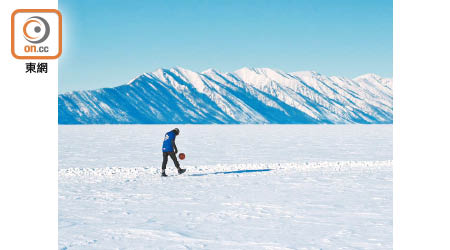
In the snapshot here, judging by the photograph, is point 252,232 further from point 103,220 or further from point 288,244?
point 103,220

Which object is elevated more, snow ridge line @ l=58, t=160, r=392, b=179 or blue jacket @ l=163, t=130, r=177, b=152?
blue jacket @ l=163, t=130, r=177, b=152

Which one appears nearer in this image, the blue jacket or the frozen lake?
the blue jacket

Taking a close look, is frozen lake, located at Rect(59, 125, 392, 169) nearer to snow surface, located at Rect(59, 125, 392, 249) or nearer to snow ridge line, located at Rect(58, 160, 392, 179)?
snow ridge line, located at Rect(58, 160, 392, 179)

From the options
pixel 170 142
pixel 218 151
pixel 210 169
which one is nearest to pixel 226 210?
pixel 170 142

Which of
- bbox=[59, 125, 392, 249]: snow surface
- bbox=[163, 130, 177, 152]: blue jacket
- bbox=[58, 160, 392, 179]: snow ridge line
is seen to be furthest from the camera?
bbox=[58, 160, 392, 179]: snow ridge line

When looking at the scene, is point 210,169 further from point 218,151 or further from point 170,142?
point 218,151

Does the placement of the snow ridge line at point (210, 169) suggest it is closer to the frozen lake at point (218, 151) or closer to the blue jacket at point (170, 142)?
the blue jacket at point (170, 142)

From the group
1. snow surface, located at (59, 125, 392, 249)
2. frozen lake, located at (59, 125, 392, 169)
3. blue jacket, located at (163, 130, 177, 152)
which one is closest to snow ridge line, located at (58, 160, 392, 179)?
snow surface, located at (59, 125, 392, 249)

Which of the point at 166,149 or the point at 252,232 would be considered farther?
the point at 166,149

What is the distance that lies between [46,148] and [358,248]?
3919mm
